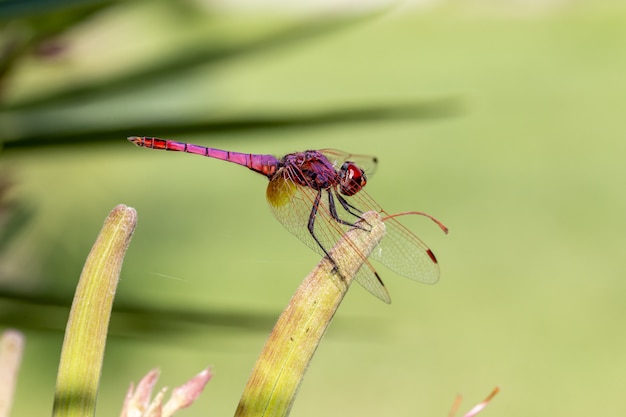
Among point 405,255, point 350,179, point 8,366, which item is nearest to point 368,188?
point 350,179

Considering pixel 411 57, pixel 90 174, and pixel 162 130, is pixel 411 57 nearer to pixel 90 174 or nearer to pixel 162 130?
pixel 90 174

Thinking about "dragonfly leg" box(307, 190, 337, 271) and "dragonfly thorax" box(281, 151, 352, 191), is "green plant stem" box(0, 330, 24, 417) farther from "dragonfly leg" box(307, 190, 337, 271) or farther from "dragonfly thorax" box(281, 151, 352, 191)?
"dragonfly thorax" box(281, 151, 352, 191)

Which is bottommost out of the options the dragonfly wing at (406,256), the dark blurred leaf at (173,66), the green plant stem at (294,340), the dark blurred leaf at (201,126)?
the green plant stem at (294,340)

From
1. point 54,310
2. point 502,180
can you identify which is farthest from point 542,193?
point 54,310

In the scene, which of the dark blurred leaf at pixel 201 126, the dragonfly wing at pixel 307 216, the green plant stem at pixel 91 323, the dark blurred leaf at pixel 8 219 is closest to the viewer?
the green plant stem at pixel 91 323

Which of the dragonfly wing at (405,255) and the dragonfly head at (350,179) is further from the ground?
the dragonfly head at (350,179)

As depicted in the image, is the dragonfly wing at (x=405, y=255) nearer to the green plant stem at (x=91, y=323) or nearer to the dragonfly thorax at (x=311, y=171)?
the dragonfly thorax at (x=311, y=171)

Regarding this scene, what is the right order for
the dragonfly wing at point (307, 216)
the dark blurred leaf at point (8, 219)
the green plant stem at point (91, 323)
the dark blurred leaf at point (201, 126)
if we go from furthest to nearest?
the dark blurred leaf at point (8, 219) → the dark blurred leaf at point (201, 126) → the dragonfly wing at point (307, 216) → the green plant stem at point (91, 323)

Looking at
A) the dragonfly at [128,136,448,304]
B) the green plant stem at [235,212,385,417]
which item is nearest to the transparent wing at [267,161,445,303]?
the dragonfly at [128,136,448,304]

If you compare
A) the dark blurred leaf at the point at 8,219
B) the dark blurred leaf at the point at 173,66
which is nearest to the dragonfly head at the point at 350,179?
the dark blurred leaf at the point at 173,66
